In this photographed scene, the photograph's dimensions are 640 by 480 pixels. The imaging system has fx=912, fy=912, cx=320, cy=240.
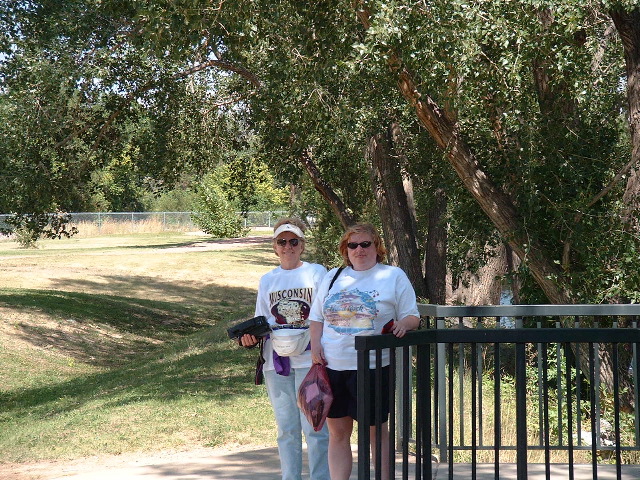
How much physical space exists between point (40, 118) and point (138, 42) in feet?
7.95

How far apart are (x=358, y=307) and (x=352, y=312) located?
0.04m

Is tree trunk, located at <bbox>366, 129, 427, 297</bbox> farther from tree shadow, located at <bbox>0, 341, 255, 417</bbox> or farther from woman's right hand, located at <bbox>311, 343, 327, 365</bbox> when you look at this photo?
woman's right hand, located at <bbox>311, 343, 327, 365</bbox>

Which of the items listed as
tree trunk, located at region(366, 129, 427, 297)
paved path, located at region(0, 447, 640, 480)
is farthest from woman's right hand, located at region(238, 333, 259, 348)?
tree trunk, located at region(366, 129, 427, 297)

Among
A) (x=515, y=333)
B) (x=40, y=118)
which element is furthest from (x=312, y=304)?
(x=40, y=118)

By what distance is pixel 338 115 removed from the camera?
1048 cm

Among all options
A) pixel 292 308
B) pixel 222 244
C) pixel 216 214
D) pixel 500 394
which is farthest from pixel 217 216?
pixel 500 394

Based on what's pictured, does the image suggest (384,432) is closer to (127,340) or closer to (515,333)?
(515,333)

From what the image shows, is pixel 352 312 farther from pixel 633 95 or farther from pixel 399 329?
pixel 633 95

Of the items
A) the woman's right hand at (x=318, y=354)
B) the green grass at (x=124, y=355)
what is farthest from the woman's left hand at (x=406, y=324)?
the green grass at (x=124, y=355)

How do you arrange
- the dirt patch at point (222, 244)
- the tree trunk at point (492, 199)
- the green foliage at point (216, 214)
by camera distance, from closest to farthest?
the tree trunk at point (492, 199) < the dirt patch at point (222, 244) < the green foliage at point (216, 214)

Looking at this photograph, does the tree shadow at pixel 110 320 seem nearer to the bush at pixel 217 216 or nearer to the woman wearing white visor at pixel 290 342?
the woman wearing white visor at pixel 290 342

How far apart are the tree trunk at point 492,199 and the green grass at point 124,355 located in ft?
11.1

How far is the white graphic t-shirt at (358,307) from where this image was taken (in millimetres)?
4723

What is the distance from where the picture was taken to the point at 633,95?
10094mm
